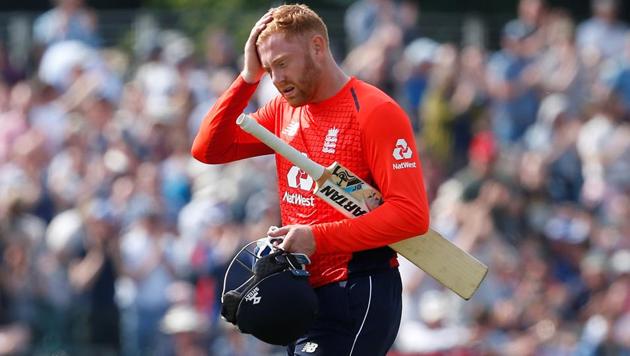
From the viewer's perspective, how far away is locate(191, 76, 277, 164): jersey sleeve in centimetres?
676

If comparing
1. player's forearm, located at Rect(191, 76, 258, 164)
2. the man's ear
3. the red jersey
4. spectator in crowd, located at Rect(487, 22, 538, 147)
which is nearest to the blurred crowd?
spectator in crowd, located at Rect(487, 22, 538, 147)

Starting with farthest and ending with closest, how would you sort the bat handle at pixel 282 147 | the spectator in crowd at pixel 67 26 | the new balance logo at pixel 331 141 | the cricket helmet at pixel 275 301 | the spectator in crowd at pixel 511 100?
the spectator in crowd at pixel 511 100, the spectator in crowd at pixel 67 26, the new balance logo at pixel 331 141, the bat handle at pixel 282 147, the cricket helmet at pixel 275 301

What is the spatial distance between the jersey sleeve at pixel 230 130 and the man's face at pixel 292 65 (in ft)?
0.86

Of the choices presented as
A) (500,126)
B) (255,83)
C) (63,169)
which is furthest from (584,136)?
(255,83)

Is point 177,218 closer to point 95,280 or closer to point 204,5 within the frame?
point 95,280

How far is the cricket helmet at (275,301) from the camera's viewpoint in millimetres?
6312

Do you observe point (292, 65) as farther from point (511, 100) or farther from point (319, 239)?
point (511, 100)

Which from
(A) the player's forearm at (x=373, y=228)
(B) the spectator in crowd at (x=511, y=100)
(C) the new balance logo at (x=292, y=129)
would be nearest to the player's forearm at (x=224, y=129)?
(C) the new balance logo at (x=292, y=129)

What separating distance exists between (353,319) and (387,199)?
59 cm

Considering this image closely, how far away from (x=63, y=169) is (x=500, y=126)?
478 cm

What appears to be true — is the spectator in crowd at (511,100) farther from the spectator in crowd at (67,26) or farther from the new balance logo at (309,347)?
the new balance logo at (309,347)

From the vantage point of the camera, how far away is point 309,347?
260 inches

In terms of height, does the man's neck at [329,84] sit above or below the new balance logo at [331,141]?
above

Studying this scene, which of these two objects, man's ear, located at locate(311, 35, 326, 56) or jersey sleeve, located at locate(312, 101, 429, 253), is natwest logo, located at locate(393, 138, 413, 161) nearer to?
jersey sleeve, located at locate(312, 101, 429, 253)
